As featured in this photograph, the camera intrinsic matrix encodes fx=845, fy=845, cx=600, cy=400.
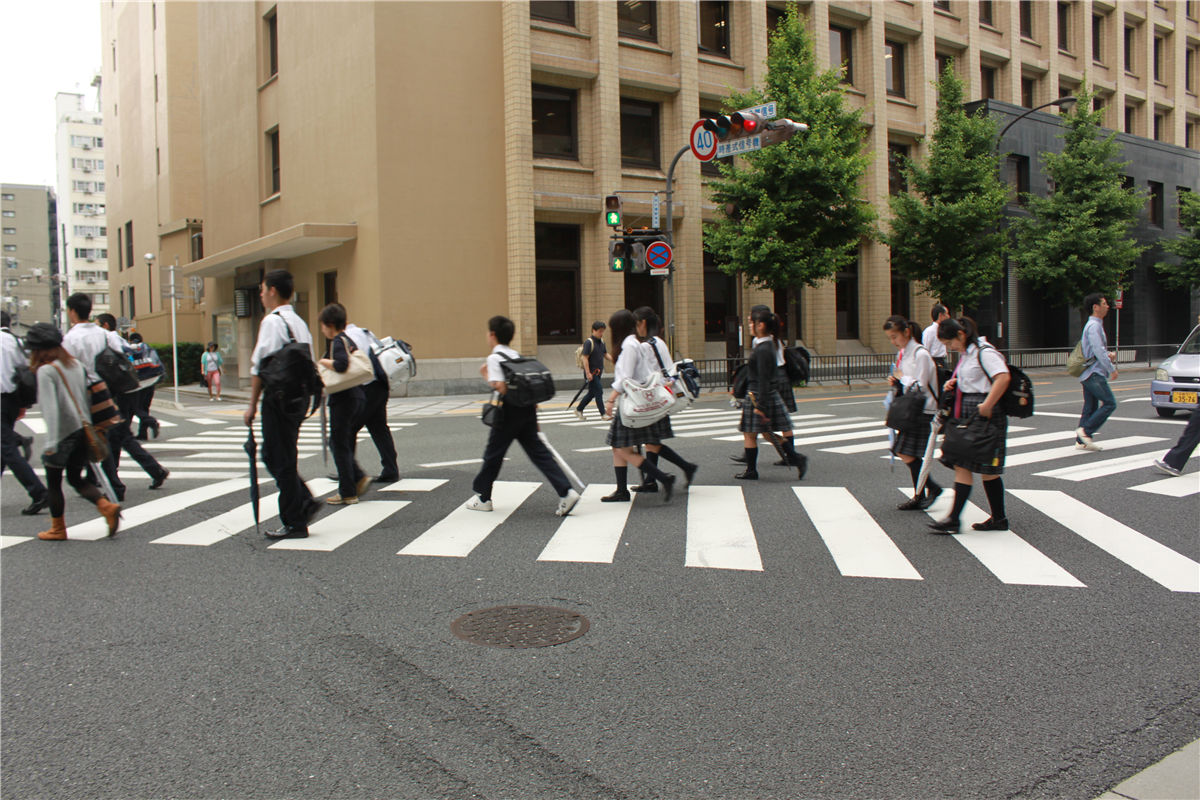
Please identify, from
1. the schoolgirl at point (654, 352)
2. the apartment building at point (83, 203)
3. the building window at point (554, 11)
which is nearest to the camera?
the schoolgirl at point (654, 352)

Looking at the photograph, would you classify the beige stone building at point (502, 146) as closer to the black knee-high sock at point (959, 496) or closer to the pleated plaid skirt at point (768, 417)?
the pleated plaid skirt at point (768, 417)

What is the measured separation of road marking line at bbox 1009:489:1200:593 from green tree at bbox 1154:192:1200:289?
Result: 37.4 metres

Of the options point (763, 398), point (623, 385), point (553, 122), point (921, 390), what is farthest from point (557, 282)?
point (921, 390)

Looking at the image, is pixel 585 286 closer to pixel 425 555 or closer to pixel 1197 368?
pixel 1197 368

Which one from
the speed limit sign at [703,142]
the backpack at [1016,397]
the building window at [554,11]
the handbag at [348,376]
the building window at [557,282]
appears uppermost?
the building window at [554,11]

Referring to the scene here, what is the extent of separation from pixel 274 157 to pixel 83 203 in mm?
82164

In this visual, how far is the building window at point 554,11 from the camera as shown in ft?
81.0

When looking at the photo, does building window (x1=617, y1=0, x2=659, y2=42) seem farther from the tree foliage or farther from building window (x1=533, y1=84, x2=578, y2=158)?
the tree foliage

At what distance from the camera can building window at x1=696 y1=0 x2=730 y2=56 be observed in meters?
27.8

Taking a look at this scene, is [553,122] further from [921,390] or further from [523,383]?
[921,390]

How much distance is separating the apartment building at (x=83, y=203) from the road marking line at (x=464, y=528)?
99.1 m

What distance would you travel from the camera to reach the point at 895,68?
1297 inches

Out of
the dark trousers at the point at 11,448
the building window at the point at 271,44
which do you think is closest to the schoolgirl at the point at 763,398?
the dark trousers at the point at 11,448

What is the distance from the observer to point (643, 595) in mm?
5219
